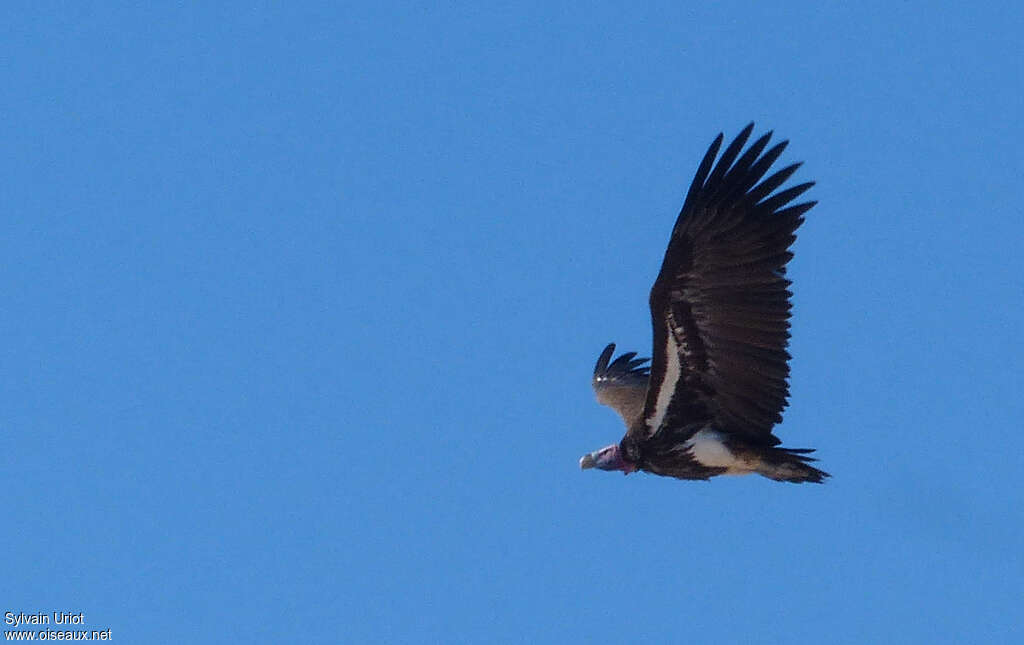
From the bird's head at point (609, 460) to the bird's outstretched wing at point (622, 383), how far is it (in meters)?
2.42

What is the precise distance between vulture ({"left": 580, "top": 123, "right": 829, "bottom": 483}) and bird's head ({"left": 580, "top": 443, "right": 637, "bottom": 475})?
1.32ft

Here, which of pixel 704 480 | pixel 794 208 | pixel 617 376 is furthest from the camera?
pixel 617 376

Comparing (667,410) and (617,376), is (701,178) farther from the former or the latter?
(617,376)

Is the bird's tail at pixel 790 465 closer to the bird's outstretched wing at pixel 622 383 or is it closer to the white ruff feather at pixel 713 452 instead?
the white ruff feather at pixel 713 452

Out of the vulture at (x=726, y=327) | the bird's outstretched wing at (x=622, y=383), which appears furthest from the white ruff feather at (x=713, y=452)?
the bird's outstretched wing at (x=622, y=383)

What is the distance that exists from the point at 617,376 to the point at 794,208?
5.83 m

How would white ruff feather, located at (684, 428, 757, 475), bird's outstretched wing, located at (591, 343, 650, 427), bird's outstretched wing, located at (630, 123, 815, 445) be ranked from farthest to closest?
1. bird's outstretched wing, located at (591, 343, 650, 427)
2. white ruff feather, located at (684, 428, 757, 475)
3. bird's outstretched wing, located at (630, 123, 815, 445)

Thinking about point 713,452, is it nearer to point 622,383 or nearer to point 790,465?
point 790,465

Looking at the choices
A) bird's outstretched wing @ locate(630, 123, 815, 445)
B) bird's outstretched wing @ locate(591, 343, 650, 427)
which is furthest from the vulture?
bird's outstretched wing @ locate(591, 343, 650, 427)

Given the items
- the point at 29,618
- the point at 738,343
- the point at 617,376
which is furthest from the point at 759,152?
the point at 29,618

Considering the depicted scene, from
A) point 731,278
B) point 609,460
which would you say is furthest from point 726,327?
point 609,460

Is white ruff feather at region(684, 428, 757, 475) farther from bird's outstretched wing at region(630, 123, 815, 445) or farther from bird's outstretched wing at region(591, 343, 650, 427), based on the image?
bird's outstretched wing at region(591, 343, 650, 427)

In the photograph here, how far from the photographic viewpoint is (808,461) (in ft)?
65.1

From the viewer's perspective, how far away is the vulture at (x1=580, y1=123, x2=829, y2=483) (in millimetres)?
19188
